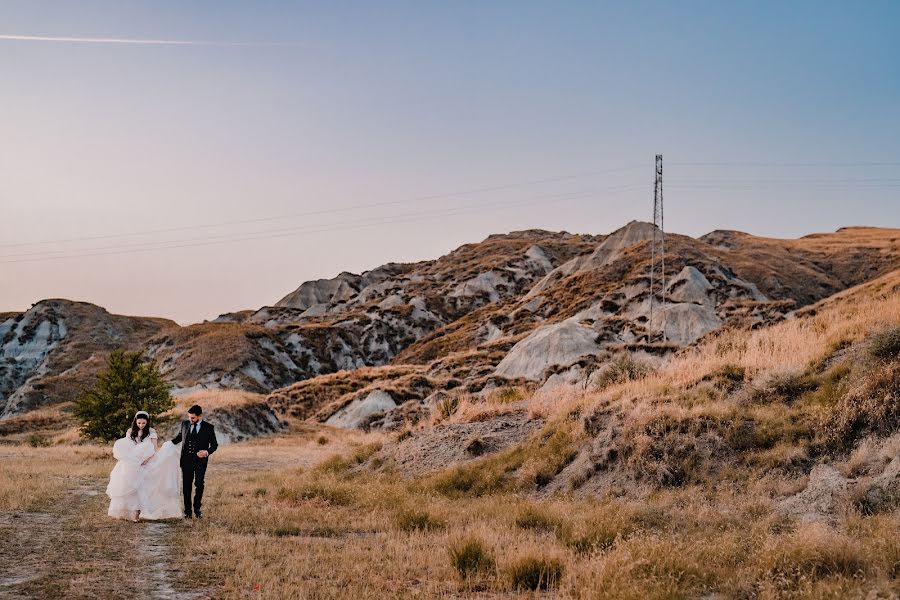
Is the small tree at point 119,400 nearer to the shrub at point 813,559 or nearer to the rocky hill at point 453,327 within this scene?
the rocky hill at point 453,327

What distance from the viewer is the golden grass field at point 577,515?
7.40 metres

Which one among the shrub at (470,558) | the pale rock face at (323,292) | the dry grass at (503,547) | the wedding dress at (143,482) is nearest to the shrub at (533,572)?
the dry grass at (503,547)

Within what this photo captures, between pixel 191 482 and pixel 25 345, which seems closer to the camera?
pixel 191 482

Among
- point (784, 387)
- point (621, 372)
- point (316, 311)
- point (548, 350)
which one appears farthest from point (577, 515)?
point (316, 311)

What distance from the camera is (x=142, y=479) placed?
13.0 m

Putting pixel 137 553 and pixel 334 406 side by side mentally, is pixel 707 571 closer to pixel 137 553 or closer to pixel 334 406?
pixel 137 553

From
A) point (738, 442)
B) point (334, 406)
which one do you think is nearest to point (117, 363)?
point (334, 406)

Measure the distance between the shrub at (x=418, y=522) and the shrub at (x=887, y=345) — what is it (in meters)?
9.75

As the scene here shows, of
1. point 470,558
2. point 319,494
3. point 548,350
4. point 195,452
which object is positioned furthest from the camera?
point 548,350

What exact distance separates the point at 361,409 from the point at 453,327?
167ft

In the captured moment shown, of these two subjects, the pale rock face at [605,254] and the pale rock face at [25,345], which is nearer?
the pale rock face at [25,345]

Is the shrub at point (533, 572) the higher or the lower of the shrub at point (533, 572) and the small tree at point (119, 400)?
the higher

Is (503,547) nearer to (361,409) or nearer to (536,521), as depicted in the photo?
(536,521)

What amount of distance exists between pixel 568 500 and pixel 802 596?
23.4 feet
